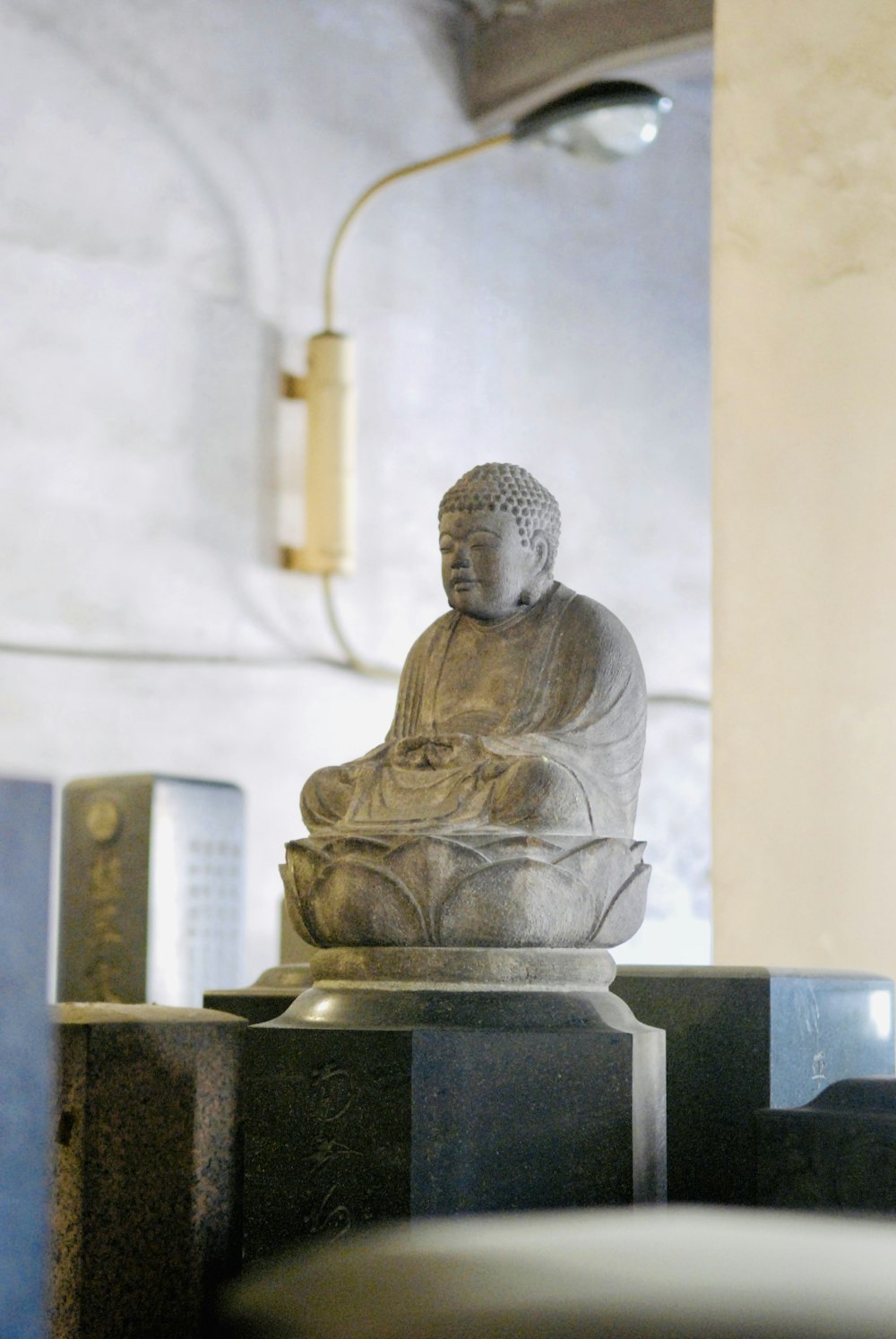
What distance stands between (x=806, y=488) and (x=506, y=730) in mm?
1602

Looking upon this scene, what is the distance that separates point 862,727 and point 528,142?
291 centimetres

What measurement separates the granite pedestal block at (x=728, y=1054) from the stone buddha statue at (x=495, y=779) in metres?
0.39

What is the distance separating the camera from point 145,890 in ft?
18.4

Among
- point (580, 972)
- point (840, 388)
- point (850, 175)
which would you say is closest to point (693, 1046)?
point (580, 972)

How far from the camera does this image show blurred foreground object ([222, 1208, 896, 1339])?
102cm

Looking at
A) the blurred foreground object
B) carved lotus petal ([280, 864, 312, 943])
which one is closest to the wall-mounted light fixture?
carved lotus petal ([280, 864, 312, 943])

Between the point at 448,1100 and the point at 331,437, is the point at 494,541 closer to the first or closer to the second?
the point at 448,1100

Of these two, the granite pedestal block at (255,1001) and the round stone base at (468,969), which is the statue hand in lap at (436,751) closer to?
the round stone base at (468,969)

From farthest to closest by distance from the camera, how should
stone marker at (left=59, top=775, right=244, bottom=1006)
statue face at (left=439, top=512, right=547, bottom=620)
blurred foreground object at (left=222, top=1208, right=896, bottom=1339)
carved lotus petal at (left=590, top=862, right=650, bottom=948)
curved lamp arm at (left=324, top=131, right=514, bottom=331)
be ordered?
curved lamp arm at (left=324, top=131, right=514, bottom=331) → stone marker at (left=59, top=775, right=244, bottom=1006) → statue face at (left=439, top=512, right=547, bottom=620) → carved lotus petal at (left=590, top=862, right=650, bottom=948) → blurred foreground object at (left=222, top=1208, right=896, bottom=1339)

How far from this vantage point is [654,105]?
6.42 m

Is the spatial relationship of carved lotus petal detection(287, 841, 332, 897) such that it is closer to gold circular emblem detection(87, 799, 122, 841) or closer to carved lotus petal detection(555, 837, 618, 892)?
carved lotus petal detection(555, 837, 618, 892)

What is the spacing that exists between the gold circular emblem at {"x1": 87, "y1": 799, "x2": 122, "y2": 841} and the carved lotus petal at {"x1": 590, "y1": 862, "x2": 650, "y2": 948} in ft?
8.54

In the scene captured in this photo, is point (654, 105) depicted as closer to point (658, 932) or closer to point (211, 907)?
point (211, 907)

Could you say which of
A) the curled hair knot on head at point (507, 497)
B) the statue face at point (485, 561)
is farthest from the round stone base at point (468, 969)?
the curled hair knot on head at point (507, 497)
